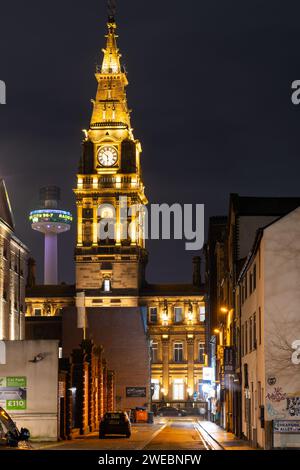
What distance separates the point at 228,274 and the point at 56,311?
101467 mm

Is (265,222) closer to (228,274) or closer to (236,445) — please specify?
(228,274)

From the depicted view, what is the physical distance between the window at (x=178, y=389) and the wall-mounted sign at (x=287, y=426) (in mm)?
127390

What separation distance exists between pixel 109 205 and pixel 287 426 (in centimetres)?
12843

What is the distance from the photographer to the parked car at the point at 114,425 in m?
62.2

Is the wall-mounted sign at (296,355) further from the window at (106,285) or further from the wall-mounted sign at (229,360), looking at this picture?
the window at (106,285)

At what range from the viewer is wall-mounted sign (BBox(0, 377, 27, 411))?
2099 inches

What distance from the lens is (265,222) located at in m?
65.2

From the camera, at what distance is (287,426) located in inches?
1732

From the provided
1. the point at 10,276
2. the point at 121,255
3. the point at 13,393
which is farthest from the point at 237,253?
the point at 121,255

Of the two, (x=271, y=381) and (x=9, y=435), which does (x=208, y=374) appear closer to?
(x=271, y=381)

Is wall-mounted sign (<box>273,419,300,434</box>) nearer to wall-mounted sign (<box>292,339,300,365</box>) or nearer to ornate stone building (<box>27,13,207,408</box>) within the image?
wall-mounted sign (<box>292,339,300,365</box>)

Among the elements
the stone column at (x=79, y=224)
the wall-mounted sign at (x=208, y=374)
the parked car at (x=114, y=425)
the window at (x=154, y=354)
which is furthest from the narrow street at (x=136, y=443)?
the window at (x=154, y=354)

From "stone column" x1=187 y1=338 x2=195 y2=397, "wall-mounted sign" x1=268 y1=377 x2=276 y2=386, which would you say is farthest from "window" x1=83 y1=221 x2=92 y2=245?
"wall-mounted sign" x1=268 y1=377 x2=276 y2=386
